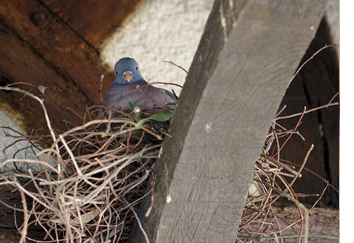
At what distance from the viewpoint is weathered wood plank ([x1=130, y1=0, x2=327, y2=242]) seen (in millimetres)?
714

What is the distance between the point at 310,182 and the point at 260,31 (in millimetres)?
1592

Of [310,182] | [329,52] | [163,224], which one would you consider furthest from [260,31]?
[329,52]

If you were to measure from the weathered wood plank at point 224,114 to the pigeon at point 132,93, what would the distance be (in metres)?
0.25

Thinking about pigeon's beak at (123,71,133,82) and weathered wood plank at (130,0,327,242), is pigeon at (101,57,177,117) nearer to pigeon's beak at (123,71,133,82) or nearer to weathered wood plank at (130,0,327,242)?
pigeon's beak at (123,71,133,82)

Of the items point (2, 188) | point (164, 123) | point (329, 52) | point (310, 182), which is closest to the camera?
point (164, 123)

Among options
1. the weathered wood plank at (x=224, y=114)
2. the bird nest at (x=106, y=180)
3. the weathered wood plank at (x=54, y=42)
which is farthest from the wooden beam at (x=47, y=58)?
the weathered wood plank at (x=224, y=114)

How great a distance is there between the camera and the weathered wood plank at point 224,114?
0.71 meters

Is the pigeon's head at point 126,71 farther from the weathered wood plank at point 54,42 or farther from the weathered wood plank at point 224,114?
the weathered wood plank at point 54,42

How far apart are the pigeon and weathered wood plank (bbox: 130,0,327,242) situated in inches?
10.0

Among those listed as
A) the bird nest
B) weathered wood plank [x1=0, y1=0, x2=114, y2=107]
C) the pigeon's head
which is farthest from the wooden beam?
the bird nest

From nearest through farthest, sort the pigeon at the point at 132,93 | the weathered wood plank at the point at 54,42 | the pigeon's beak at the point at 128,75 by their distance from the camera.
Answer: the pigeon at the point at 132,93
the pigeon's beak at the point at 128,75
the weathered wood plank at the point at 54,42

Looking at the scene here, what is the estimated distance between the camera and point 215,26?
2.49 feet

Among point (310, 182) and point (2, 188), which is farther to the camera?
point (310, 182)

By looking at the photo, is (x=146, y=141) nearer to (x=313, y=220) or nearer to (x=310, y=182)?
(x=313, y=220)
